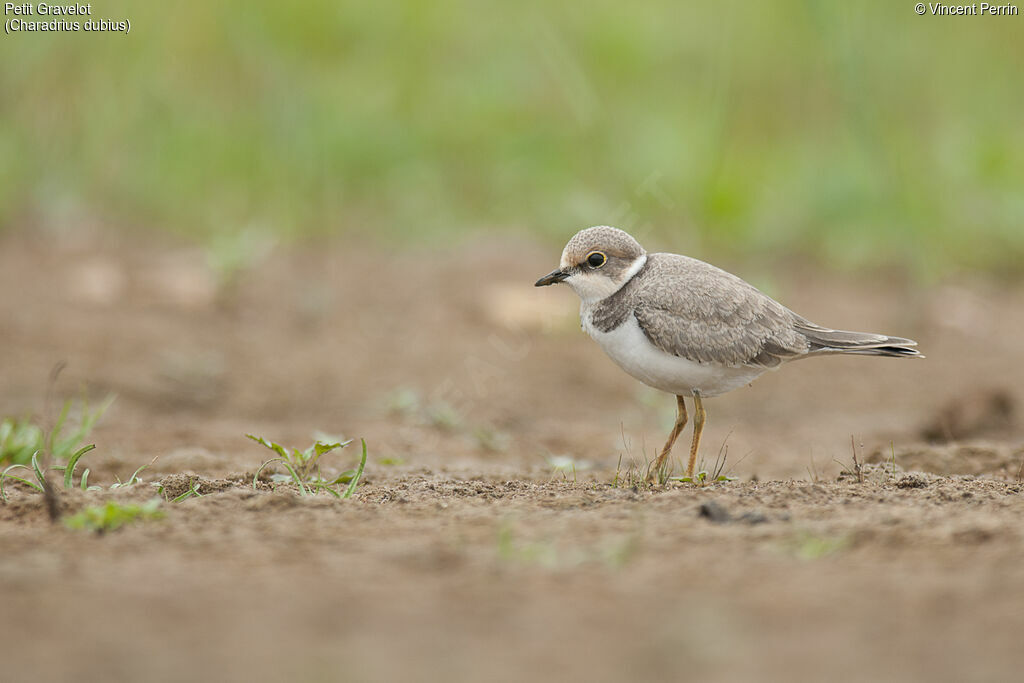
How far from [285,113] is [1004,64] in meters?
7.17

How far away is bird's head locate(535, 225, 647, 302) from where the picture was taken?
14.9 ft

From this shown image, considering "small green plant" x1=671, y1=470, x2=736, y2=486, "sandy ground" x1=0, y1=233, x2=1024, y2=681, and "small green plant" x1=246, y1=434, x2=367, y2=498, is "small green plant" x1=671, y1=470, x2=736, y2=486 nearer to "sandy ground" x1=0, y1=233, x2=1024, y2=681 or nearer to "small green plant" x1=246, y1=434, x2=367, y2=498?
"sandy ground" x1=0, y1=233, x2=1024, y2=681

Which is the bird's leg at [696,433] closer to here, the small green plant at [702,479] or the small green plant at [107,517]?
the small green plant at [702,479]

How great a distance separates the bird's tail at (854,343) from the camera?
4465 millimetres

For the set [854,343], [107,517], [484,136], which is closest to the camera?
[107,517]

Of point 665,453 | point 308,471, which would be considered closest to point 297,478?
point 308,471

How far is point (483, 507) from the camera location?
355cm

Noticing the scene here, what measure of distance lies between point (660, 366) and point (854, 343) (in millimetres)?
805

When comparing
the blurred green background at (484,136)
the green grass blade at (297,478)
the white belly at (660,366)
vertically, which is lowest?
the green grass blade at (297,478)

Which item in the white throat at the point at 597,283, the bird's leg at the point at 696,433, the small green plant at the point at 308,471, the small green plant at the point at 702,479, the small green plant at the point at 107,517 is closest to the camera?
the small green plant at the point at 107,517

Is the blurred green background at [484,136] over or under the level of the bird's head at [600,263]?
over

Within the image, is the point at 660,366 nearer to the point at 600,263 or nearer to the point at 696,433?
the point at 696,433

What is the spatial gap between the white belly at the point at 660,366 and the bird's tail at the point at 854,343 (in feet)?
0.82

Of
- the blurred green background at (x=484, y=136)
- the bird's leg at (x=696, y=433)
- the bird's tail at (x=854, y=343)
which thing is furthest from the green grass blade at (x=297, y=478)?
the blurred green background at (x=484, y=136)
